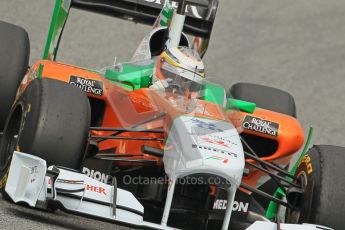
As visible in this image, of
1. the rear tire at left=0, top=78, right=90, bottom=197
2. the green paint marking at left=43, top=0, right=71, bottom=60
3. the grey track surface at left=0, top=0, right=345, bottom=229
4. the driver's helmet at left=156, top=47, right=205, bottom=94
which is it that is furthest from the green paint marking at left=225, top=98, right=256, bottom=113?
the grey track surface at left=0, top=0, right=345, bottom=229

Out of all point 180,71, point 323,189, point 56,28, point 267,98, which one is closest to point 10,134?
point 180,71

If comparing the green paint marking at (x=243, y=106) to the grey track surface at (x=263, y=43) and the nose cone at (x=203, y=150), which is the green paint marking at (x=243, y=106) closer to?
the nose cone at (x=203, y=150)

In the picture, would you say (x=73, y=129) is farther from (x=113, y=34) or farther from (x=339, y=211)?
(x=113, y=34)

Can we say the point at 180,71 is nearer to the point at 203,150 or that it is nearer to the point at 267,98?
the point at 203,150

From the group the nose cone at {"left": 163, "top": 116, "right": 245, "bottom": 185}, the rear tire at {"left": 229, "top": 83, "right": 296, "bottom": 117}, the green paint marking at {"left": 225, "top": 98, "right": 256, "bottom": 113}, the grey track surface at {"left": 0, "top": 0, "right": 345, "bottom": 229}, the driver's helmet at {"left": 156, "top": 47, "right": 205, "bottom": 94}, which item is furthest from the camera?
the grey track surface at {"left": 0, "top": 0, "right": 345, "bottom": 229}

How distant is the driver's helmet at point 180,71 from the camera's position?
771 centimetres

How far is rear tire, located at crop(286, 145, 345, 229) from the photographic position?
22.7 ft

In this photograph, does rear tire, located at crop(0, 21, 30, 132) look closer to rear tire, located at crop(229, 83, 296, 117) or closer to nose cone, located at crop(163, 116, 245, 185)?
nose cone, located at crop(163, 116, 245, 185)

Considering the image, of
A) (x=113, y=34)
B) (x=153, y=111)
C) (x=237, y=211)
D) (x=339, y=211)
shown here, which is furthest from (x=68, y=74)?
(x=113, y=34)

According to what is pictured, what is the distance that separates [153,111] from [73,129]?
80 cm

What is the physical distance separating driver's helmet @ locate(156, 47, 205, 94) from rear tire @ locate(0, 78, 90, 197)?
84cm

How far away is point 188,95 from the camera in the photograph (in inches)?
301

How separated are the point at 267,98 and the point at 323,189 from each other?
2.52 m

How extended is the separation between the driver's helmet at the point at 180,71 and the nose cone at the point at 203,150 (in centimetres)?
53
